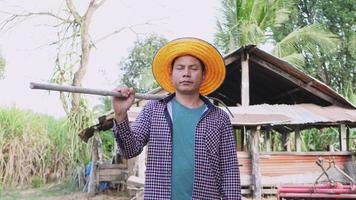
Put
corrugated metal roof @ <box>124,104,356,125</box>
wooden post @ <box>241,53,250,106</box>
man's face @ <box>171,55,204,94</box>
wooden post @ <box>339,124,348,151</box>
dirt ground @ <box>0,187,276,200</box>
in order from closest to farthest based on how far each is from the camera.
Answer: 1. man's face @ <box>171,55,204,94</box>
2. corrugated metal roof @ <box>124,104,356,125</box>
3. wooden post @ <box>241,53,250,106</box>
4. wooden post @ <box>339,124,348,151</box>
5. dirt ground @ <box>0,187,276,200</box>

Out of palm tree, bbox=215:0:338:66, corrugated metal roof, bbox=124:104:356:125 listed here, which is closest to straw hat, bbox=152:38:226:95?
corrugated metal roof, bbox=124:104:356:125

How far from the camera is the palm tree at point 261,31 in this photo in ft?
55.9

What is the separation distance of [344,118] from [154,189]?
333 inches

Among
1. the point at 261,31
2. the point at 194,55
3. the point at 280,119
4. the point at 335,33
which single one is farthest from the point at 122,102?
the point at 335,33

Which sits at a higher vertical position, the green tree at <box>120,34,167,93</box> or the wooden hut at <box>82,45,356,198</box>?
the green tree at <box>120,34,167,93</box>

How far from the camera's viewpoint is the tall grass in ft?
47.8

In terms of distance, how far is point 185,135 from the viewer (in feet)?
7.23

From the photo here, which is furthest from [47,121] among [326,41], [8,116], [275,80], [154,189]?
[154,189]

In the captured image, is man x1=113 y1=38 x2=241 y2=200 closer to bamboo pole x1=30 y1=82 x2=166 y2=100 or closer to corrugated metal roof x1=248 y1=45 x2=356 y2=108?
bamboo pole x1=30 y1=82 x2=166 y2=100

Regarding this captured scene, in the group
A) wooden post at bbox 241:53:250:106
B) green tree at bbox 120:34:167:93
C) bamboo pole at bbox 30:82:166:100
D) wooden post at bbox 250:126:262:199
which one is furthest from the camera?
green tree at bbox 120:34:167:93

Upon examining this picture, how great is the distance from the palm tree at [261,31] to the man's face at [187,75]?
14542mm

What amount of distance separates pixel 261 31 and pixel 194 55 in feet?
50.8

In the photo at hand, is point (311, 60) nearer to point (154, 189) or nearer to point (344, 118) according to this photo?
point (344, 118)

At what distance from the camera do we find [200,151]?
219 cm
